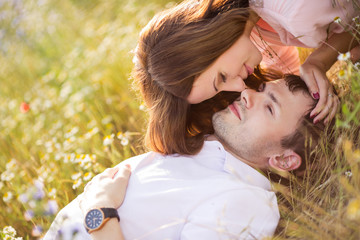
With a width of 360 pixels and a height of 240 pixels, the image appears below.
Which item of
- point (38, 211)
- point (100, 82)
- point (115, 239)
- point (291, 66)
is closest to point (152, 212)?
point (115, 239)

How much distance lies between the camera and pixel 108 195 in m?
2.52

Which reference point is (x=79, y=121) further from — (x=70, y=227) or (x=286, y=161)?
(x=286, y=161)

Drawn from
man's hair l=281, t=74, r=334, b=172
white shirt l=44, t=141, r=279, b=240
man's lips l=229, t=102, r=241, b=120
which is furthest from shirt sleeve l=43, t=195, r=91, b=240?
man's hair l=281, t=74, r=334, b=172

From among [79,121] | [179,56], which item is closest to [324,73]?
[179,56]

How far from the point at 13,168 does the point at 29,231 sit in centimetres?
69

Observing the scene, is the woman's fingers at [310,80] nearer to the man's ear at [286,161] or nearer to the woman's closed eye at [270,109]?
the woman's closed eye at [270,109]

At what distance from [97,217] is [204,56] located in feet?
4.20

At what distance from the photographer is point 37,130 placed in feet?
15.0

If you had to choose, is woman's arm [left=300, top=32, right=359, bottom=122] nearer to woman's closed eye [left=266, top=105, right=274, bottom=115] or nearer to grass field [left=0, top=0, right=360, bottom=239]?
grass field [left=0, top=0, right=360, bottom=239]

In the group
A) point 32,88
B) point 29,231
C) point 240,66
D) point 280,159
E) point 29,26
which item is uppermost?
point 29,26

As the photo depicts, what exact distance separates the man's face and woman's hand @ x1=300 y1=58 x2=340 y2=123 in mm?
83

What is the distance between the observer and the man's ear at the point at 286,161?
2.68 metres

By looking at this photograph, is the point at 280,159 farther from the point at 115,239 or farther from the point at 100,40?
the point at 100,40

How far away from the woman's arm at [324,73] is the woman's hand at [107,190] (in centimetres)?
139
